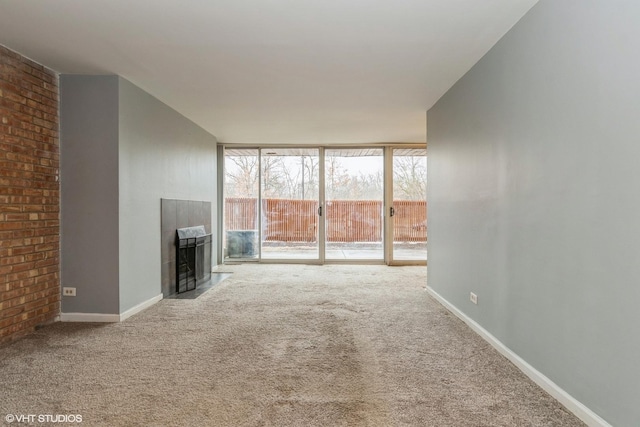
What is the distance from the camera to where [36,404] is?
195 centimetres

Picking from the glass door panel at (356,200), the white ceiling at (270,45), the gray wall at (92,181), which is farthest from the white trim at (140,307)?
the glass door panel at (356,200)

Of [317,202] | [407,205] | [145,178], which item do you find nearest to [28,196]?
[145,178]

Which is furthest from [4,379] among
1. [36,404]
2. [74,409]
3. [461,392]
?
[461,392]

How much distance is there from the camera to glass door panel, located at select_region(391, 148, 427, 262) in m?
6.99

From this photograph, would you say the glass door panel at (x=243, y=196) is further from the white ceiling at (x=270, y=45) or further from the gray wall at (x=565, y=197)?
the gray wall at (x=565, y=197)

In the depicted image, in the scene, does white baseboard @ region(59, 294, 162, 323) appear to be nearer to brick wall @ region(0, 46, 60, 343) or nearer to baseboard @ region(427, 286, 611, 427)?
brick wall @ region(0, 46, 60, 343)

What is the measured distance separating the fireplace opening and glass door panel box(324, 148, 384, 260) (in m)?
2.52

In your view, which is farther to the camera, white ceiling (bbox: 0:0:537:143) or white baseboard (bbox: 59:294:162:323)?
white baseboard (bbox: 59:294:162:323)

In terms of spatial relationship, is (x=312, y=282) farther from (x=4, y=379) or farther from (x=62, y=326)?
(x=4, y=379)

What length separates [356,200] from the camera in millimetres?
7074

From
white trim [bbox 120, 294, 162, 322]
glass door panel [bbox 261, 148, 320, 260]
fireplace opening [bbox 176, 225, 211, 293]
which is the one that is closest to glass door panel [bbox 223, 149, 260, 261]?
glass door panel [bbox 261, 148, 320, 260]

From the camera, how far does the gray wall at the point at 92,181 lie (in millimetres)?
3379

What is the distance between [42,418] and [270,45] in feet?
9.16

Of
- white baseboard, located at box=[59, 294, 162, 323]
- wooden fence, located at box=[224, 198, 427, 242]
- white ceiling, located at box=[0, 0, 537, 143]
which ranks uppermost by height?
white ceiling, located at box=[0, 0, 537, 143]
